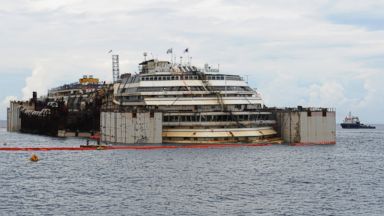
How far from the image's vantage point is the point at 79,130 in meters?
172

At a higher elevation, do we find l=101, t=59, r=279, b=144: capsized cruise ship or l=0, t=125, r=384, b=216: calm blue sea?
l=101, t=59, r=279, b=144: capsized cruise ship

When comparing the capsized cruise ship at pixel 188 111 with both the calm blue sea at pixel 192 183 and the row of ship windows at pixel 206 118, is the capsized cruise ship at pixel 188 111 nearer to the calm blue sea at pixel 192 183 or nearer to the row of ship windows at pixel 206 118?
the row of ship windows at pixel 206 118

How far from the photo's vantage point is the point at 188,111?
12175cm

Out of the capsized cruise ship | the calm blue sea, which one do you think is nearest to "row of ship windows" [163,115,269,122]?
the capsized cruise ship

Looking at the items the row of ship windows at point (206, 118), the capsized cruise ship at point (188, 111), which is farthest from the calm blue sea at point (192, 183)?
the row of ship windows at point (206, 118)

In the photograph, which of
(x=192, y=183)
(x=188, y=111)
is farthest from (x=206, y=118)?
(x=192, y=183)

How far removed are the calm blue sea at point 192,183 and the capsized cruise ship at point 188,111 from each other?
22.4ft

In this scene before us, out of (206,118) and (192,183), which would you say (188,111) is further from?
(192,183)

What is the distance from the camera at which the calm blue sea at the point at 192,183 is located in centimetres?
6094

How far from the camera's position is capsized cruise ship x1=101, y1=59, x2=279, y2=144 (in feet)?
388

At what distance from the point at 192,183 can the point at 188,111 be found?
47204 mm

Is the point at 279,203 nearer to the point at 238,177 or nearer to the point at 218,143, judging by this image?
the point at 238,177

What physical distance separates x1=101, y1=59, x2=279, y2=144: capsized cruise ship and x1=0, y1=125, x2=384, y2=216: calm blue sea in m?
6.82

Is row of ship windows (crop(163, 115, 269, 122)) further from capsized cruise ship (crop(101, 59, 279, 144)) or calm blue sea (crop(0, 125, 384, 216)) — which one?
calm blue sea (crop(0, 125, 384, 216))
